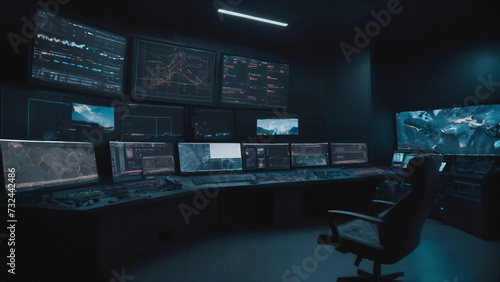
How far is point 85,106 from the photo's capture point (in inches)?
92.9

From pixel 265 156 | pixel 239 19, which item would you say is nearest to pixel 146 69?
pixel 239 19

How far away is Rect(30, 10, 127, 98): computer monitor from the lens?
1998 mm

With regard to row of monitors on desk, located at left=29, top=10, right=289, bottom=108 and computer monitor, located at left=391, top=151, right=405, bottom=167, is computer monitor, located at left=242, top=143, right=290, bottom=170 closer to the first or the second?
row of monitors on desk, located at left=29, top=10, right=289, bottom=108

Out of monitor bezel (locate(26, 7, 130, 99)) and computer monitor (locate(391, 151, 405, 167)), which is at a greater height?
monitor bezel (locate(26, 7, 130, 99))

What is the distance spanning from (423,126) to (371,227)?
257cm

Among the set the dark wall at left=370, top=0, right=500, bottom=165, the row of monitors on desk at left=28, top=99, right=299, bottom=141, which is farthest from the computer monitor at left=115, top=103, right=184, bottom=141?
the dark wall at left=370, top=0, right=500, bottom=165

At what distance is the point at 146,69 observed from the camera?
8.91 ft

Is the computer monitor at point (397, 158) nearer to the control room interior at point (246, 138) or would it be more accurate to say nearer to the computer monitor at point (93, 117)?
the control room interior at point (246, 138)

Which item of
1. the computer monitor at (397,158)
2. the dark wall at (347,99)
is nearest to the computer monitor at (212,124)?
the dark wall at (347,99)

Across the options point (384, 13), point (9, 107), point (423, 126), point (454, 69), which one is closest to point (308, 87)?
point (384, 13)

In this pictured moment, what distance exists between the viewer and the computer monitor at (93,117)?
2305 millimetres

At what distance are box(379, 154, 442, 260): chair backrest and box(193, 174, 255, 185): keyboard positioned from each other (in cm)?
147

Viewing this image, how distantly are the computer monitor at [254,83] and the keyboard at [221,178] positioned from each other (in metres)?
0.99

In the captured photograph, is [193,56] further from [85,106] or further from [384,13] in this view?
[384,13]
